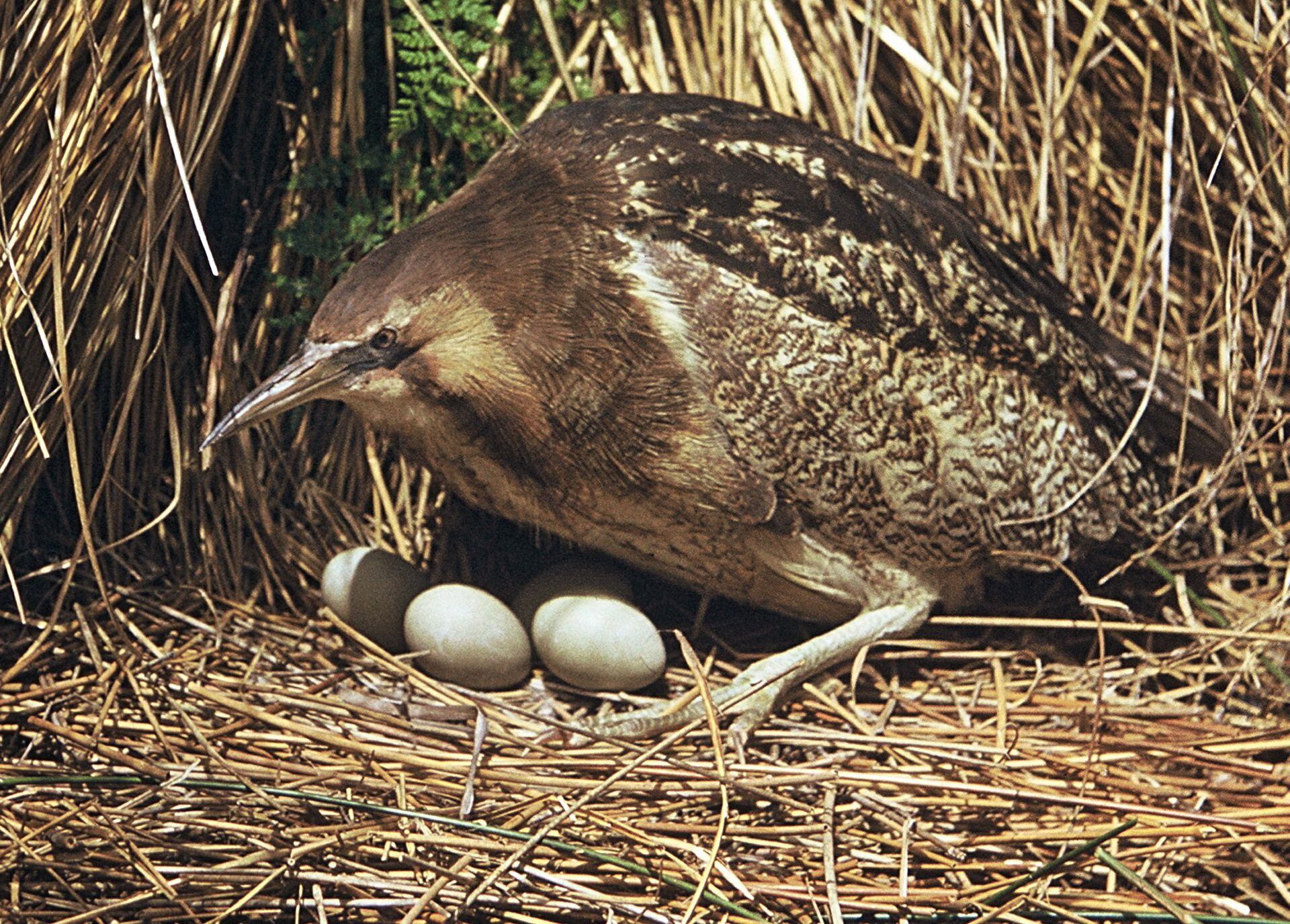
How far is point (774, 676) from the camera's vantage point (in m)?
2.64

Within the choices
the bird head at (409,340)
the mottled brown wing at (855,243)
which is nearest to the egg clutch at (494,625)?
the bird head at (409,340)

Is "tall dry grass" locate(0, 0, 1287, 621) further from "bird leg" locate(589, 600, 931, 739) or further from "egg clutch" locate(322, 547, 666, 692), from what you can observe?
"bird leg" locate(589, 600, 931, 739)

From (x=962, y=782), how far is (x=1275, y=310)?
4.62 ft

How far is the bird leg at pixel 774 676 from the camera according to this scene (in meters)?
2.66

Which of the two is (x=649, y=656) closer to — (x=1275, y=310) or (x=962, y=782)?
(x=962, y=782)

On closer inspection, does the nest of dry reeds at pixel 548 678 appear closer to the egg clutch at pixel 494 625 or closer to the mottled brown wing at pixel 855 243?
the egg clutch at pixel 494 625

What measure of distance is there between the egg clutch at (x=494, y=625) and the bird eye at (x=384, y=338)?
0.50 m

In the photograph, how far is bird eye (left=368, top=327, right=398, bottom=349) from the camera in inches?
100

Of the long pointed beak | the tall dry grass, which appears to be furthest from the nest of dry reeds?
the long pointed beak

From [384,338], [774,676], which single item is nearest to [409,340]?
[384,338]

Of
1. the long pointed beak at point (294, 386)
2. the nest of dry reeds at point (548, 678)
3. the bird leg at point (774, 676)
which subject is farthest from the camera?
the bird leg at point (774, 676)

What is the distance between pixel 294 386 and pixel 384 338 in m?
0.18

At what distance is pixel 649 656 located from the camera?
273 centimetres

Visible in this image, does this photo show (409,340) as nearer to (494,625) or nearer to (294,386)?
(294,386)
